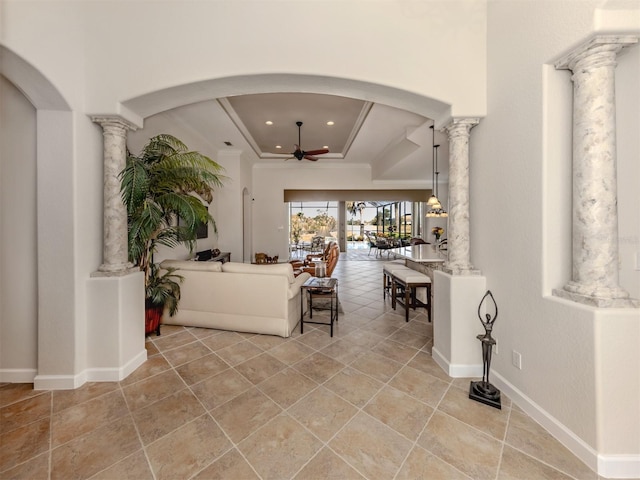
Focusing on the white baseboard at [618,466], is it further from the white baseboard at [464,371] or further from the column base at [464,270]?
the column base at [464,270]

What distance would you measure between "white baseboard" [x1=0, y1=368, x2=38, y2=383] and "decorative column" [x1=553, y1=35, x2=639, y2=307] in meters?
4.37

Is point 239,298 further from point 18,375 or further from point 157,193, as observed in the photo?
point 18,375

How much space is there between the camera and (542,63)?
1803 millimetres

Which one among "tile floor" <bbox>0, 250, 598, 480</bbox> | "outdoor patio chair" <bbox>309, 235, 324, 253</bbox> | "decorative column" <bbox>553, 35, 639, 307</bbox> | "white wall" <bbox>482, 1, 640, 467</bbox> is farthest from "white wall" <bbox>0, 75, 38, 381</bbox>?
"outdoor patio chair" <bbox>309, 235, 324, 253</bbox>

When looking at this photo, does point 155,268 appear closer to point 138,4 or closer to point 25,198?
point 25,198

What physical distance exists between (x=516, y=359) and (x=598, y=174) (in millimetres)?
1436

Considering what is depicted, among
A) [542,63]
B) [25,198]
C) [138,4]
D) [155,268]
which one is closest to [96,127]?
[25,198]

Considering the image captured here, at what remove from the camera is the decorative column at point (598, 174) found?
1.54 meters

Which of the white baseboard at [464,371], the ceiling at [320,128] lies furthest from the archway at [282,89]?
the white baseboard at [464,371]

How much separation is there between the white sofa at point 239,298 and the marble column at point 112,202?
1.04 m

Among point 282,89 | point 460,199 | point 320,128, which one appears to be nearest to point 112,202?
point 282,89

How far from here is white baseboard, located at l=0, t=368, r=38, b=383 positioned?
89.7 inches

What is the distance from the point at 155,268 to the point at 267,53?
2.89 m

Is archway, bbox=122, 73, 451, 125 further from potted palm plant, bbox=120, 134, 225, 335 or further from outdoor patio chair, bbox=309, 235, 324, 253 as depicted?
outdoor patio chair, bbox=309, 235, 324, 253
